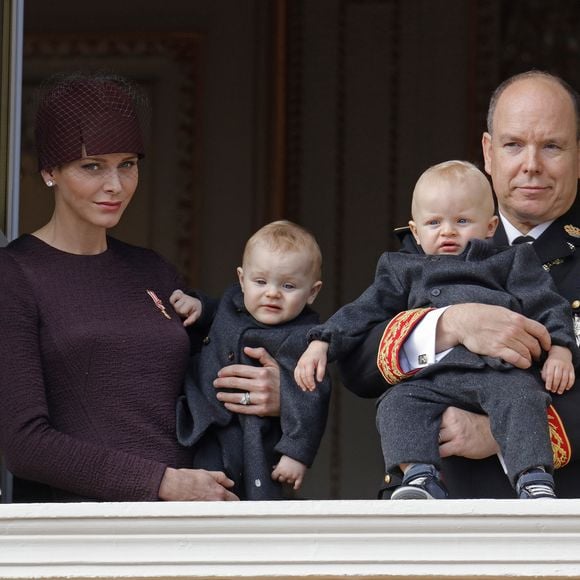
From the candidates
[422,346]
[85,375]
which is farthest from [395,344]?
[85,375]

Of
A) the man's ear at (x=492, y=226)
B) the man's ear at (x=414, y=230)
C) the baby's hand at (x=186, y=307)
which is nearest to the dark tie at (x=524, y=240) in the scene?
the man's ear at (x=492, y=226)

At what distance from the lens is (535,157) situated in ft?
13.4

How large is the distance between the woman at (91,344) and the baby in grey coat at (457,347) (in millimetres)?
288

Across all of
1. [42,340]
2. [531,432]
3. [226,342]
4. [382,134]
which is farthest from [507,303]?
[382,134]

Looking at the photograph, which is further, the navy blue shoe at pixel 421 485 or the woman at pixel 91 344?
the woman at pixel 91 344

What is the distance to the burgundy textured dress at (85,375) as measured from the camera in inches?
150

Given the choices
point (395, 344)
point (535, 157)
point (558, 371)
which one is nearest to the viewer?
point (558, 371)

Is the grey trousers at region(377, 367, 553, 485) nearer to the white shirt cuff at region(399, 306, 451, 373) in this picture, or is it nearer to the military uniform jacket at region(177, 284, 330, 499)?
the white shirt cuff at region(399, 306, 451, 373)

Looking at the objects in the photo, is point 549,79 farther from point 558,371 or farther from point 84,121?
point 84,121

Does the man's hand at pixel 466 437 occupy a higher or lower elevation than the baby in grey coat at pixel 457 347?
lower

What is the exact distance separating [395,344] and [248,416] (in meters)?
0.40

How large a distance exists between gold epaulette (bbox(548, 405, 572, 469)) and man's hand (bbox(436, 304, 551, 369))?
0.11 m

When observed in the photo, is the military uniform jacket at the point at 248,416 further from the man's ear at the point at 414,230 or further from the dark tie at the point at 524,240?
the dark tie at the point at 524,240

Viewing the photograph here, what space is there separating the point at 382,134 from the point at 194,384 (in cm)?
281
